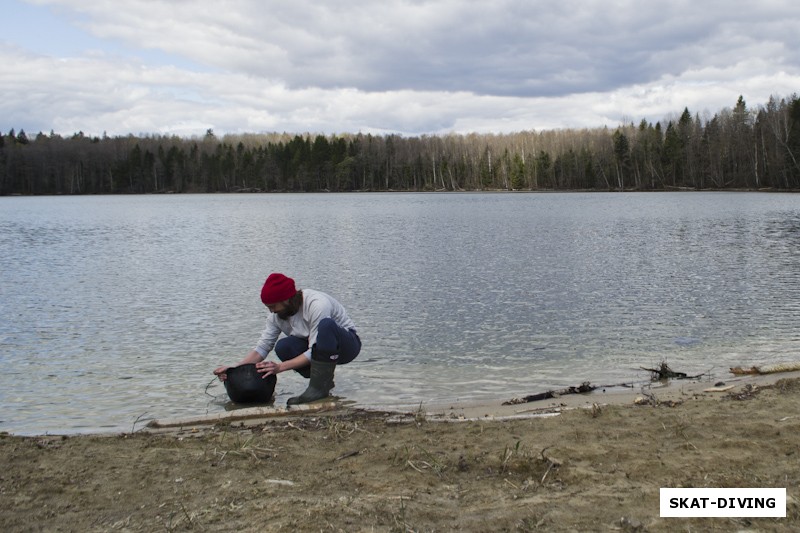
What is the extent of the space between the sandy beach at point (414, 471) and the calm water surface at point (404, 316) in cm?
225

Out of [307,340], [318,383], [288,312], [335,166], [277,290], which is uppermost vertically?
[335,166]

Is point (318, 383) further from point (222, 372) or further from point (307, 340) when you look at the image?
point (222, 372)

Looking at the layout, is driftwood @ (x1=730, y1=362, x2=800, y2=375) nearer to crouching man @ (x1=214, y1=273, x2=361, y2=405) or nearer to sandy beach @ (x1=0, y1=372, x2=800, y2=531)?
sandy beach @ (x1=0, y1=372, x2=800, y2=531)

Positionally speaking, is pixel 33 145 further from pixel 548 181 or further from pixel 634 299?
pixel 634 299

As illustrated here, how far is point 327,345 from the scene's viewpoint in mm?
8852

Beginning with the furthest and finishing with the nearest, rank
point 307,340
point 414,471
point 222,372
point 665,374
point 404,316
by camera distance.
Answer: point 404,316, point 665,374, point 307,340, point 222,372, point 414,471

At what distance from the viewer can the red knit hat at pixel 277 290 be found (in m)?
8.41

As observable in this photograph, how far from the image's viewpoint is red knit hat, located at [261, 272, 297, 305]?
27.6ft

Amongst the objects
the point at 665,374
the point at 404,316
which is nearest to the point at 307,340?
the point at 665,374

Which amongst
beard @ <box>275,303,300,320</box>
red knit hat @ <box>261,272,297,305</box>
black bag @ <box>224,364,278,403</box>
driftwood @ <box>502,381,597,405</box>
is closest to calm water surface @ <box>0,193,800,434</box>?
black bag @ <box>224,364,278,403</box>

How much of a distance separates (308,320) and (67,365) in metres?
5.59

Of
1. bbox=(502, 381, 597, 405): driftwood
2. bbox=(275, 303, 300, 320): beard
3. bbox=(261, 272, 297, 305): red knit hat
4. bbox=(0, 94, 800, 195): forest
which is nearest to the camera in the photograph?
bbox=(261, 272, 297, 305): red knit hat

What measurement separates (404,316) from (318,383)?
24.0 feet

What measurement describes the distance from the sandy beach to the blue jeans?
1.25 metres
